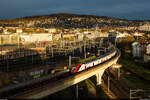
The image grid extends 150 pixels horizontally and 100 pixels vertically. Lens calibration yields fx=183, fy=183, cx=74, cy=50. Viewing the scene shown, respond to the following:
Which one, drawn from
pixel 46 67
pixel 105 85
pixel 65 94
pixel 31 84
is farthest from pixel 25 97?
pixel 105 85

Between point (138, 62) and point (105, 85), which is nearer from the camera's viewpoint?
point (105, 85)

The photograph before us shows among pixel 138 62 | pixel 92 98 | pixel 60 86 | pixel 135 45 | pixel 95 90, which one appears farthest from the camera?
pixel 135 45

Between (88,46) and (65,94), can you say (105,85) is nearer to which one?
(65,94)

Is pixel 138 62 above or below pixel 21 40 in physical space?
below

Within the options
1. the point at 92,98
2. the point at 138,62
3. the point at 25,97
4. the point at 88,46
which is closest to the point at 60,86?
the point at 25,97

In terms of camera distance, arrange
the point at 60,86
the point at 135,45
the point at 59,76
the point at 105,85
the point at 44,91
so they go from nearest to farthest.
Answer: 1. the point at 44,91
2. the point at 60,86
3. the point at 59,76
4. the point at 105,85
5. the point at 135,45

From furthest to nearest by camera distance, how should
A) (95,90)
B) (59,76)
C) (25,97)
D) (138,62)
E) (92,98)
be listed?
(138,62) → (95,90) → (92,98) → (59,76) → (25,97)

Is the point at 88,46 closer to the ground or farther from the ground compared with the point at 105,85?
farther from the ground

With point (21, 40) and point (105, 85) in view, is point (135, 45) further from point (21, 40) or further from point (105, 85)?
point (21, 40)

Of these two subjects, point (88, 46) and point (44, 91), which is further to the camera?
point (88, 46)
